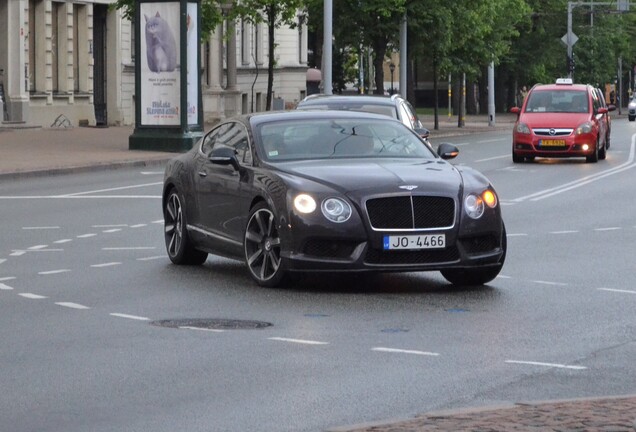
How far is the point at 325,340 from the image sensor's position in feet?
35.4

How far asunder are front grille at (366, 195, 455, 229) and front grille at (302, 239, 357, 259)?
25cm

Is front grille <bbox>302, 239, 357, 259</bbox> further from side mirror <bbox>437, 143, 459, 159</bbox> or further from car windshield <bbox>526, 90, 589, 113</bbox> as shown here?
car windshield <bbox>526, 90, 589, 113</bbox>

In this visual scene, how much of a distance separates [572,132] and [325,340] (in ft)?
87.8

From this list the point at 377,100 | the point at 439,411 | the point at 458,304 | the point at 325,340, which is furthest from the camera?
the point at 377,100

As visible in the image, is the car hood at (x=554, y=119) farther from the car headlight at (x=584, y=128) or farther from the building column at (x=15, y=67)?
the building column at (x=15, y=67)

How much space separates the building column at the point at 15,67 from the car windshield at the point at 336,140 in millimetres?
39311

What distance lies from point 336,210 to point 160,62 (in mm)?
27326

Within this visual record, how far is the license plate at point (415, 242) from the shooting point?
43.4ft

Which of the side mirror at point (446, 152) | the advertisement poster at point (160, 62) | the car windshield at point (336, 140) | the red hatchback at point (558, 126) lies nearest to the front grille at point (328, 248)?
the car windshield at point (336, 140)

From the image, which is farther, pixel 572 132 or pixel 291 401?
pixel 572 132

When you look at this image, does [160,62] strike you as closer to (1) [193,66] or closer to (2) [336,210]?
(1) [193,66]

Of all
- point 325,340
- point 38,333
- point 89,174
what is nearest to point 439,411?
point 325,340

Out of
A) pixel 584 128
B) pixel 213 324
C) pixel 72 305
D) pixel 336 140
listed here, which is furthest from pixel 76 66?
pixel 213 324

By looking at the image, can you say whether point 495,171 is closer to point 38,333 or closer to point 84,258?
point 84,258
